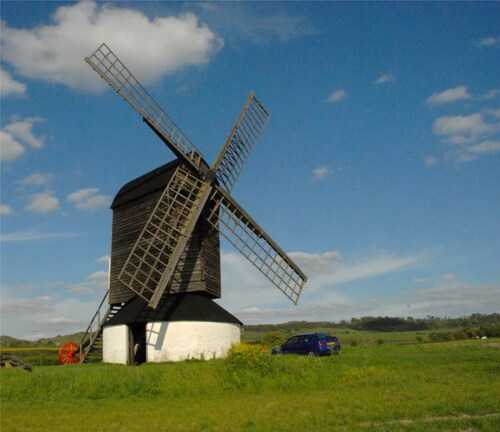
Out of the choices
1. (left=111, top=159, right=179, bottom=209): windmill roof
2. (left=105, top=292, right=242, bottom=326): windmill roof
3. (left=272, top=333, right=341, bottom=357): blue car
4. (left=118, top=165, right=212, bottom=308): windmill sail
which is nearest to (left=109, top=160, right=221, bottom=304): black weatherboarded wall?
(left=111, top=159, right=179, bottom=209): windmill roof

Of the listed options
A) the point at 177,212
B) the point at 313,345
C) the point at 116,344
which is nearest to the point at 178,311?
the point at 116,344

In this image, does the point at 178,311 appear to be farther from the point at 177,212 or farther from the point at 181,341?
the point at 177,212

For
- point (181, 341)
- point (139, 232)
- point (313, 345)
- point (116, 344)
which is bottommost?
point (313, 345)

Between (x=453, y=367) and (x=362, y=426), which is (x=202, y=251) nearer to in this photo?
(x=453, y=367)

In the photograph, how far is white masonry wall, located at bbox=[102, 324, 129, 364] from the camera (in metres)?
25.6

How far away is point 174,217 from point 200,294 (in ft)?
15.9

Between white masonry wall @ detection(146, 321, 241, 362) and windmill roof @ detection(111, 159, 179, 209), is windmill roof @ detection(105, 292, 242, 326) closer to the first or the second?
white masonry wall @ detection(146, 321, 241, 362)

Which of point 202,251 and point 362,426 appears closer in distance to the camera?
point 362,426


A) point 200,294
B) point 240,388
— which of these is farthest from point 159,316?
point 240,388

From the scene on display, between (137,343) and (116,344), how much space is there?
1.60m

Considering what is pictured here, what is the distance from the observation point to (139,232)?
27.9 metres

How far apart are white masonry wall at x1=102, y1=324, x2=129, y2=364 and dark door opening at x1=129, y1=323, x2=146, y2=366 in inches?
11.0

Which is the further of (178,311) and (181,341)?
(178,311)

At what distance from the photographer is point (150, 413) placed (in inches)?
458
